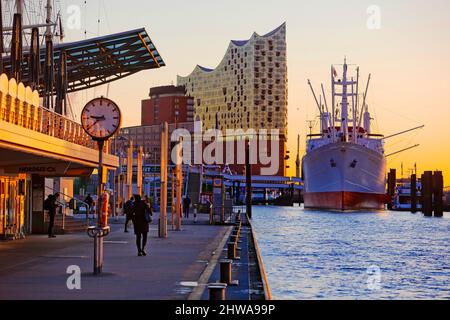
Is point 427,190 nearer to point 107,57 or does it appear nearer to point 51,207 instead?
point 107,57

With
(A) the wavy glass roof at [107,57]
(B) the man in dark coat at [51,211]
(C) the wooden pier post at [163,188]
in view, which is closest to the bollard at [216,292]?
(B) the man in dark coat at [51,211]

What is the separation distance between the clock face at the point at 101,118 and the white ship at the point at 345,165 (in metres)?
90.8

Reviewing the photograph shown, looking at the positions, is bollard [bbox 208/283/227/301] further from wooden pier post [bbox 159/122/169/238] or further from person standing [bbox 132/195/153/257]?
wooden pier post [bbox 159/122/169/238]

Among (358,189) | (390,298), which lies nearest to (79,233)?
(390,298)

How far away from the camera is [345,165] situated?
11038 cm

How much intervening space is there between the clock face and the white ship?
90.8m

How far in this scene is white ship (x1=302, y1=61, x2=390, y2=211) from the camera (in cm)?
11100

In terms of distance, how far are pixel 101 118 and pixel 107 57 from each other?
26511 mm
